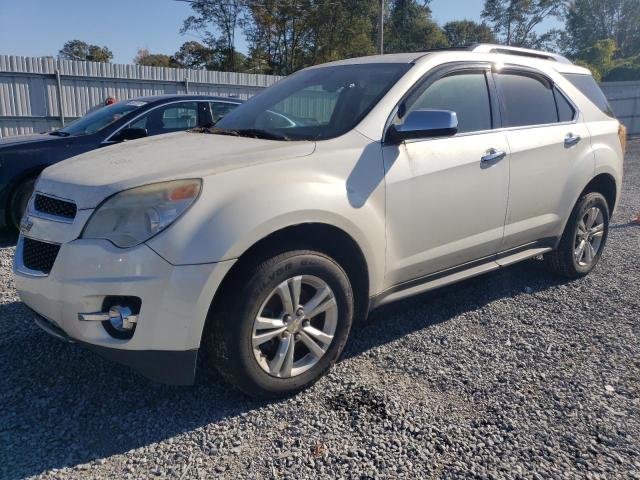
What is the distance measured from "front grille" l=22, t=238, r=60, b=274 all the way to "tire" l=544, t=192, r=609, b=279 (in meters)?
3.94

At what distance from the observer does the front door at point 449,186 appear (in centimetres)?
336

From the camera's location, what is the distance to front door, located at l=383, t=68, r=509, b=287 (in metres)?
3.36

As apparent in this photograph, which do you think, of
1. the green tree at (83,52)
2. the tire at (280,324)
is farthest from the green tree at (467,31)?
the tire at (280,324)

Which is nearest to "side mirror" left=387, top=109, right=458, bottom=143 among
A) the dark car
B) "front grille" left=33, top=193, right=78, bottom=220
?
"front grille" left=33, top=193, right=78, bottom=220

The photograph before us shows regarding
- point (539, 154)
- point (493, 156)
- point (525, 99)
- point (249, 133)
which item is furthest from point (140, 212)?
point (525, 99)

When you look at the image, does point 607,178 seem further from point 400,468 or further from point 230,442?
point 230,442

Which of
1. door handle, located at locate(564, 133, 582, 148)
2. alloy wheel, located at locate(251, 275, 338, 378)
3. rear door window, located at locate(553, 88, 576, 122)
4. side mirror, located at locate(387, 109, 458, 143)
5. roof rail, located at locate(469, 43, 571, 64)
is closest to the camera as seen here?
alloy wheel, located at locate(251, 275, 338, 378)

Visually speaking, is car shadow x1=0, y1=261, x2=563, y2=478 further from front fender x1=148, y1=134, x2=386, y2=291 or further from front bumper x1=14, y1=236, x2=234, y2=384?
front fender x1=148, y1=134, x2=386, y2=291

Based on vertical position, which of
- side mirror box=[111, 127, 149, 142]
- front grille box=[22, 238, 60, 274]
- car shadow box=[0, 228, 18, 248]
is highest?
side mirror box=[111, 127, 149, 142]

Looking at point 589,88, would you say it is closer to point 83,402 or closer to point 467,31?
point 83,402

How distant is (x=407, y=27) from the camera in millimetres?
46312

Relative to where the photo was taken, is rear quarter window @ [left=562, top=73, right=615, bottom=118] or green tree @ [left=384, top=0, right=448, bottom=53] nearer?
rear quarter window @ [left=562, top=73, right=615, bottom=118]

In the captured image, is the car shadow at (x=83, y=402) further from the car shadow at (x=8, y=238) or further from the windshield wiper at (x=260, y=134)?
the car shadow at (x=8, y=238)

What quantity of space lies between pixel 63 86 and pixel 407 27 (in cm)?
3728
